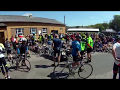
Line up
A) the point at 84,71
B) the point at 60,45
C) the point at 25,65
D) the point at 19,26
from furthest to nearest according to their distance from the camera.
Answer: the point at 19,26, the point at 60,45, the point at 25,65, the point at 84,71

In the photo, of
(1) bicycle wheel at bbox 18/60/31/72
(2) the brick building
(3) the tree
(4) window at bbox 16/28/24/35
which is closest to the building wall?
(2) the brick building

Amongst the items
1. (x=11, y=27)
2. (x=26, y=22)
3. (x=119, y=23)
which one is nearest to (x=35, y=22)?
(x=26, y=22)

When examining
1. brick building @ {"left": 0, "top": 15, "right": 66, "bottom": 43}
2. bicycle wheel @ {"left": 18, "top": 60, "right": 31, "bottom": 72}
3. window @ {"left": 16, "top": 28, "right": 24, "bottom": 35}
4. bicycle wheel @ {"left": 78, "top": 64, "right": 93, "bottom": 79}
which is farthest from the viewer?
window @ {"left": 16, "top": 28, "right": 24, "bottom": 35}

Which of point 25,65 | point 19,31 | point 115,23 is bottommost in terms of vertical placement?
point 25,65

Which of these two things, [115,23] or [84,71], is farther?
[115,23]

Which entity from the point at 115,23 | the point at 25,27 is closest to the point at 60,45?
the point at 25,27

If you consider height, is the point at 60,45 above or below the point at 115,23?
below

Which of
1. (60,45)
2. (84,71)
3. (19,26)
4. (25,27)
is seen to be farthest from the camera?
(25,27)

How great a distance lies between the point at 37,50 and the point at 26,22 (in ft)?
34.4

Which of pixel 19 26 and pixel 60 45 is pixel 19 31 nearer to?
pixel 19 26

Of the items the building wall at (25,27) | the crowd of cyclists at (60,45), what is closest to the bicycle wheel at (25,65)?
the crowd of cyclists at (60,45)

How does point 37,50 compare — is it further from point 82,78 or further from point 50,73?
point 82,78

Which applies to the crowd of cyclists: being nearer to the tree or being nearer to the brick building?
the brick building
